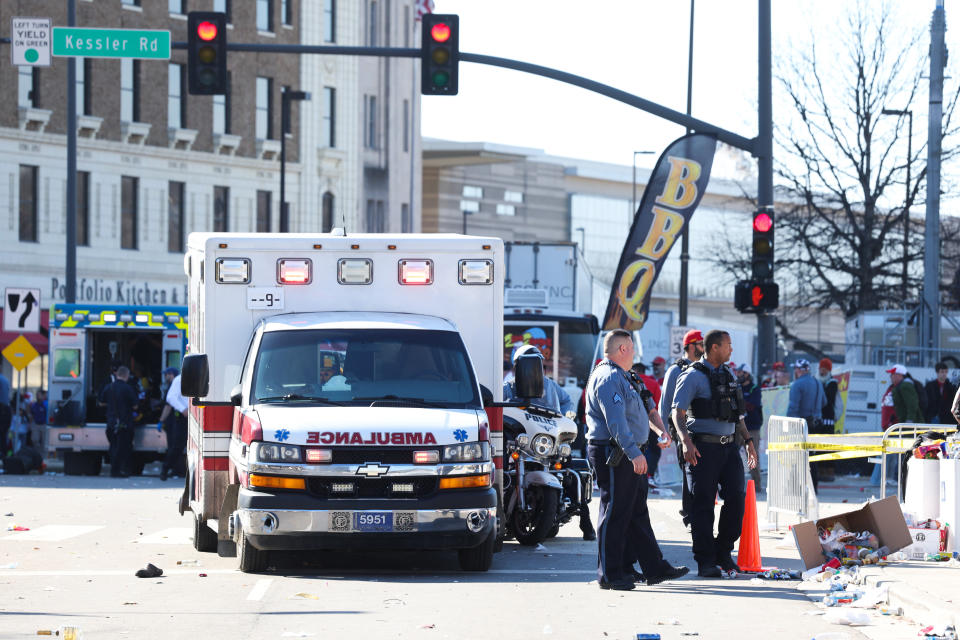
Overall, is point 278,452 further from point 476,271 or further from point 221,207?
point 221,207

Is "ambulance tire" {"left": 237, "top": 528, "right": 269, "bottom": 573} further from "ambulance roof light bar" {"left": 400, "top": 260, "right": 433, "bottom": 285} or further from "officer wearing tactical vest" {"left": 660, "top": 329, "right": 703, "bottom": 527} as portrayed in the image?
"officer wearing tactical vest" {"left": 660, "top": 329, "right": 703, "bottom": 527}

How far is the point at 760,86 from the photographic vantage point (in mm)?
20766

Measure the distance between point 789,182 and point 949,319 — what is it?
1130 cm

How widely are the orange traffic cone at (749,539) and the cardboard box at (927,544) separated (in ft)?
4.63

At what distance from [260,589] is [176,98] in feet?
137

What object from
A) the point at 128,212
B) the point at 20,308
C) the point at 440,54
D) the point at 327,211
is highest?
the point at 327,211

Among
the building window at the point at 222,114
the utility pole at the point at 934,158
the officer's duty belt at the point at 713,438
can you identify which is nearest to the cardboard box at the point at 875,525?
the officer's duty belt at the point at 713,438

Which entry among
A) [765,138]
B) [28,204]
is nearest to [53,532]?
[765,138]

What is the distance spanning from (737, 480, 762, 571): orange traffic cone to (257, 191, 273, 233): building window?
4334cm

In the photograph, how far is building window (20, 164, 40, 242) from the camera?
47.4 metres

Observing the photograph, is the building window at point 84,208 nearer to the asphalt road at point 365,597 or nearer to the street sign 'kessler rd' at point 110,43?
the street sign 'kessler rd' at point 110,43

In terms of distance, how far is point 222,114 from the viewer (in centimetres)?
5378

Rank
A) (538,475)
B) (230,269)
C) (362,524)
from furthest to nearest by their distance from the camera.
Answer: (538,475)
(230,269)
(362,524)

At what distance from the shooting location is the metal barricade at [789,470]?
16.1 metres
